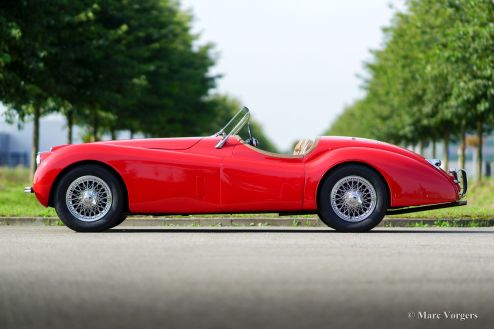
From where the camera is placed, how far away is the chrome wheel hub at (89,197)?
11648 mm

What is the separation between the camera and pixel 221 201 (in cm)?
1157

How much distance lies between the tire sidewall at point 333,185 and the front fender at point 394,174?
2.7 inches

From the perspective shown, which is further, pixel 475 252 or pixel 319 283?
Answer: pixel 475 252

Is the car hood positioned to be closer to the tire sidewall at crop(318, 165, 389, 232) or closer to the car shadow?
the car shadow

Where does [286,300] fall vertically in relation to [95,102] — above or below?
below

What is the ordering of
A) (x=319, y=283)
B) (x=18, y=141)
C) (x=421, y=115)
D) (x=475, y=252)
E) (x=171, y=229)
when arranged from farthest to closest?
(x=18, y=141)
(x=421, y=115)
(x=171, y=229)
(x=475, y=252)
(x=319, y=283)

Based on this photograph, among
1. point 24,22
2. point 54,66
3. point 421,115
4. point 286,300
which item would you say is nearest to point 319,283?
point 286,300

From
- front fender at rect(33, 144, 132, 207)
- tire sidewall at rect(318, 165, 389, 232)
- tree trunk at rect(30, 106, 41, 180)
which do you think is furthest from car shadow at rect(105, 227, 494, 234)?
tree trunk at rect(30, 106, 41, 180)

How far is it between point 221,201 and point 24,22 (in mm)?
13089

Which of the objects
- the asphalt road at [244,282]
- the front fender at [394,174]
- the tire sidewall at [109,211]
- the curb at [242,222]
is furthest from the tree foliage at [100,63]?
the asphalt road at [244,282]

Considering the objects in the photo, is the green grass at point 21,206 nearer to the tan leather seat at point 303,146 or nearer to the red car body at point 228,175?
the red car body at point 228,175

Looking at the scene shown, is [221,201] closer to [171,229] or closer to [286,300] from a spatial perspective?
[171,229]

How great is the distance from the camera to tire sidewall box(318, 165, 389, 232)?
458 inches

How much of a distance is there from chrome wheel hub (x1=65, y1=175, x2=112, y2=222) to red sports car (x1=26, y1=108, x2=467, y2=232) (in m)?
0.01
